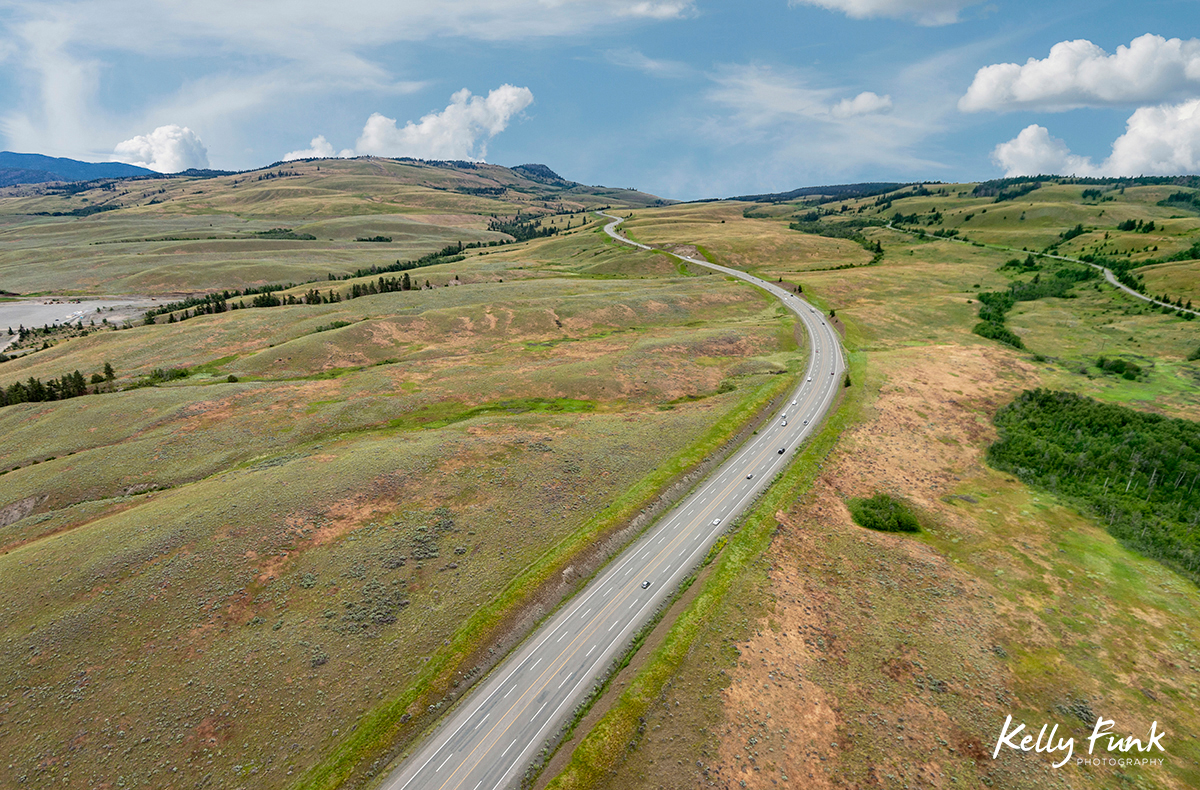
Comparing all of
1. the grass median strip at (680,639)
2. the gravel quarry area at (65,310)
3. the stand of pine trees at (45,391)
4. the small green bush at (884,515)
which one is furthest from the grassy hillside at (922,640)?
the gravel quarry area at (65,310)

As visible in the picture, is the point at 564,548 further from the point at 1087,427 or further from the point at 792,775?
the point at 1087,427

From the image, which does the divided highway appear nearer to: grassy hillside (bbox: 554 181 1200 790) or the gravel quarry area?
grassy hillside (bbox: 554 181 1200 790)

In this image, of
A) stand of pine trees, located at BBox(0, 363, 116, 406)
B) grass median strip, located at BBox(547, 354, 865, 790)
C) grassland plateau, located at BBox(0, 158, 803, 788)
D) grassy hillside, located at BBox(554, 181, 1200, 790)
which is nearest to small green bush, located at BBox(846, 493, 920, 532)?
grassy hillside, located at BBox(554, 181, 1200, 790)

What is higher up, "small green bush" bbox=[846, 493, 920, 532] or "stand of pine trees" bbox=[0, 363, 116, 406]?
"stand of pine trees" bbox=[0, 363, 116, 406]

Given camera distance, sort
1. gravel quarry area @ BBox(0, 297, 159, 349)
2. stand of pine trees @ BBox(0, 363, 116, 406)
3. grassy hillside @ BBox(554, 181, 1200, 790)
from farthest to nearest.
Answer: gravel quarry area @ BBox(0, 297, 159, 349) → stand of pine trees @ BBox(0, 363, 116, 406) → grassy hillside @ BBox(554, 181, 1200, 790)

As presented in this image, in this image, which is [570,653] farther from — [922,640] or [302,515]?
[302,515]

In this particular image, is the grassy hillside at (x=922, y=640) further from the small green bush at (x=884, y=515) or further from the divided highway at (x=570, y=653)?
the divided highway at (x=570, y=653)

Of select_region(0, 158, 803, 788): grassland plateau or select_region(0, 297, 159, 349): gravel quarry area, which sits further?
select_region(0, 297, 159, 349): gravel quarry area
